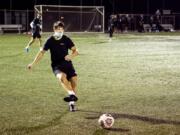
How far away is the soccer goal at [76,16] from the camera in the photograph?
47.6 m

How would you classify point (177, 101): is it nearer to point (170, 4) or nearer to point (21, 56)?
point (21, 56)

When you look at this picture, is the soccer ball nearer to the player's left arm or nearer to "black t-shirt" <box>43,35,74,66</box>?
the player's left arm

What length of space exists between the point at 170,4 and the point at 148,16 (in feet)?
15.0

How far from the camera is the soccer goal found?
4756 cm

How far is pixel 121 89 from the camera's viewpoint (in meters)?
13.1

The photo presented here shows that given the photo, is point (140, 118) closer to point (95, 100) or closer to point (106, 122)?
point (106, 122)

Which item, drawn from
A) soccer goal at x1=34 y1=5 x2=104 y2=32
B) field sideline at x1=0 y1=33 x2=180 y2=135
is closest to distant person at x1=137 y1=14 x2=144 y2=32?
soccer goal at x1=34 y1=5 x2=104 y2=32

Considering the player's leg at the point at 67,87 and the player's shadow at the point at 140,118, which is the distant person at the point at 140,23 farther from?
the player's shadow at the point at 140,118

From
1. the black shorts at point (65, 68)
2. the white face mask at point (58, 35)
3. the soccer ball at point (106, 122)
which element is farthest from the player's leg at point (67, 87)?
the soccer ball at point (106, 122)

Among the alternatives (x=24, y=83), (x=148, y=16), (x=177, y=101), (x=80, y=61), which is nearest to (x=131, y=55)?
(x=80, y=61)

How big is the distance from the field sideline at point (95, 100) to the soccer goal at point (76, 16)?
28.5 m

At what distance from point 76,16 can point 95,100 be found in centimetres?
3844

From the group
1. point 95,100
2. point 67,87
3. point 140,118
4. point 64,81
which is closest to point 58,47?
point 64,81

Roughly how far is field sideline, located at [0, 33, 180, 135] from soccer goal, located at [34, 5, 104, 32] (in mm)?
28458
